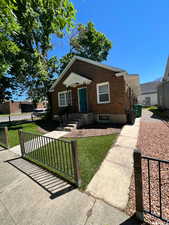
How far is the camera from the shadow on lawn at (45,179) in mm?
2979

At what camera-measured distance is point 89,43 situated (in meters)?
20.0

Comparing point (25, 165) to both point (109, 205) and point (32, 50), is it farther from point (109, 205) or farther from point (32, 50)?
point (32, 50)

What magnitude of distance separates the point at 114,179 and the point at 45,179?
1.92m

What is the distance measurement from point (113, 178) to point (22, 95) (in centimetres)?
1613

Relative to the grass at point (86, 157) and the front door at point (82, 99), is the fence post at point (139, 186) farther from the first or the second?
the front door at point (82, 99)

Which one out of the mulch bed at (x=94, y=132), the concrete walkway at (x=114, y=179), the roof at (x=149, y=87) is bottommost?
the concrete walkway at (x=114, y=179)

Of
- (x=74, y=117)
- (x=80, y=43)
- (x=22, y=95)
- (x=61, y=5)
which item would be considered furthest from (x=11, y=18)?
(x=80, y=43)

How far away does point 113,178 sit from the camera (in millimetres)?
3262

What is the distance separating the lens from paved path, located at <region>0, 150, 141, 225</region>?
2163mm

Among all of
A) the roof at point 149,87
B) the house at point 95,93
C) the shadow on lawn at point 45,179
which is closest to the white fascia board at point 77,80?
the house at point 95,93

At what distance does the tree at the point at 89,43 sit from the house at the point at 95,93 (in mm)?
7317

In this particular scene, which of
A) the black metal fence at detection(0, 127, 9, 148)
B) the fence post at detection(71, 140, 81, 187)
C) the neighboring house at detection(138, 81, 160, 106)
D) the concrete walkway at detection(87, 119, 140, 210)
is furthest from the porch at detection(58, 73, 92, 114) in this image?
the neighboring house at detection(138, 81, 160, 106)

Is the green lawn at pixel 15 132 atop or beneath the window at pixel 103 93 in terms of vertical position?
beneath

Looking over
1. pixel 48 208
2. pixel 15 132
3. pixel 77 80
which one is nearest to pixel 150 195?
pixel 48 208
